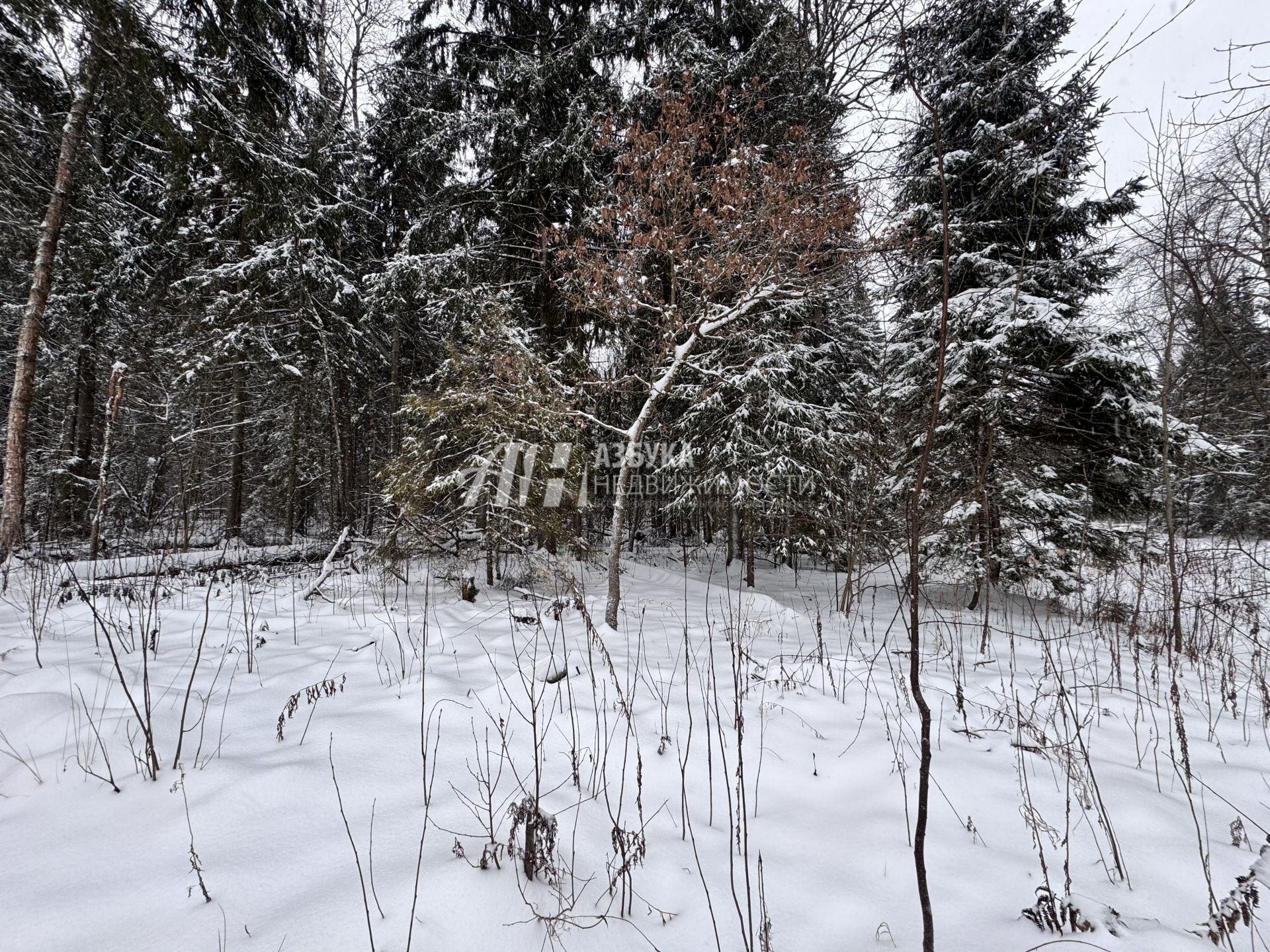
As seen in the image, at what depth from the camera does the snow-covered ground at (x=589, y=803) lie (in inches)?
54.1

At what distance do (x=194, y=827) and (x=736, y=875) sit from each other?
6.14ft

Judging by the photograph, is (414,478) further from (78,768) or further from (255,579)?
(78,768)

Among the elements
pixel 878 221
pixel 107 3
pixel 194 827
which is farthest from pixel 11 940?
pixel 107 3

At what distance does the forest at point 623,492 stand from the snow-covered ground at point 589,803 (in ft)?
0.07

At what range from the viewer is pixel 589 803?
78.8 inches

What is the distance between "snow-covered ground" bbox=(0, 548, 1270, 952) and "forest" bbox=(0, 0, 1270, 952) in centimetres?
2

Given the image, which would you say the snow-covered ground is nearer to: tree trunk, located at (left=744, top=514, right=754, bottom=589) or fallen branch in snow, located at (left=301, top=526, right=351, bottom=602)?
fallen branch in snow, located at (left=301, top=526, right=351, bottom=602)

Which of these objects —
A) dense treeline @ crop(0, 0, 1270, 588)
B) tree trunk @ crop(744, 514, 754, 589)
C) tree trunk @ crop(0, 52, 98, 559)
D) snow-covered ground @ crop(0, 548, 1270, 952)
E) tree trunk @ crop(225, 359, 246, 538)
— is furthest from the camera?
tree trunk @ crop(225, 359, 246, 538)

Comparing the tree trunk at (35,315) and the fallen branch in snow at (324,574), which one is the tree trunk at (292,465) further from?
the fallen branch in snow at (324,574)

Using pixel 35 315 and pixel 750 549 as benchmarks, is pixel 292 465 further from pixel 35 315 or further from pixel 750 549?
pixel 750 549

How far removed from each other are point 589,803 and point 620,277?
17.2 ft

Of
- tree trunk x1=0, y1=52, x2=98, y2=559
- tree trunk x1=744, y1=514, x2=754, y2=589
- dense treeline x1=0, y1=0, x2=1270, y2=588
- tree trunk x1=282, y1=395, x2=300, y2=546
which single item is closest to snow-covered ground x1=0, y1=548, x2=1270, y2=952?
dense treeline x1=0, y1=0, x2=1270, y2=588

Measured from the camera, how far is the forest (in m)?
1.56

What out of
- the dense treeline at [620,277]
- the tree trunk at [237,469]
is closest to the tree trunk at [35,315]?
the dense treeline at [620,277]
